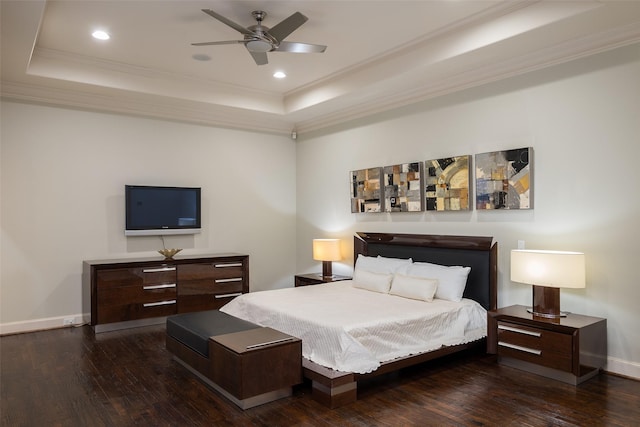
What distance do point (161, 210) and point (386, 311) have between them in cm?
339

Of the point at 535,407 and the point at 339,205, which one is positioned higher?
the point at 339,205

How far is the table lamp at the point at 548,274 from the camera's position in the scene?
11.4ft

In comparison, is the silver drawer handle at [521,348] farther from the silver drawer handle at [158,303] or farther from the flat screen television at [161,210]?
the flat screen television at [161,210]

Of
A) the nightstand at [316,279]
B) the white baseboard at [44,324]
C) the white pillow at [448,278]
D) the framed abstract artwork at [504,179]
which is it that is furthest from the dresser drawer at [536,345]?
the white baseboard at [44,324]

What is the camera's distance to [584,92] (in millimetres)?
3777

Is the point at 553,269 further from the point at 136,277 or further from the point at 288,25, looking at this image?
the point at 136,277

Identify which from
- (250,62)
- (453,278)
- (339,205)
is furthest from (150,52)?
(453,278)

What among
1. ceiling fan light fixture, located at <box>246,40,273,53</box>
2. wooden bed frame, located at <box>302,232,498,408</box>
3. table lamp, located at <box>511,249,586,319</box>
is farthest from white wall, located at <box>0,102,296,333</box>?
table lamp, located at <box>511,249,586,319</box>

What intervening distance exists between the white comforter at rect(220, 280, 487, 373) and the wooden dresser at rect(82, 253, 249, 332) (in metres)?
1.14

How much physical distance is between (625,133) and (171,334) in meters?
4.07

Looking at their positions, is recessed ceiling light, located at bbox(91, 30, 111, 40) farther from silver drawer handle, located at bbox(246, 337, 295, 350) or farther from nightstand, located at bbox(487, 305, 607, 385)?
nightstand, located at bbox(487, 305, 607, 385)

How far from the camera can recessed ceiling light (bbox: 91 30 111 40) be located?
4.15m

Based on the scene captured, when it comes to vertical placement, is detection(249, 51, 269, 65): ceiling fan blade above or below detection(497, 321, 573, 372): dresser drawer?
above

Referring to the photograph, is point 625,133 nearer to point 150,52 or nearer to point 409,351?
point 409,351
